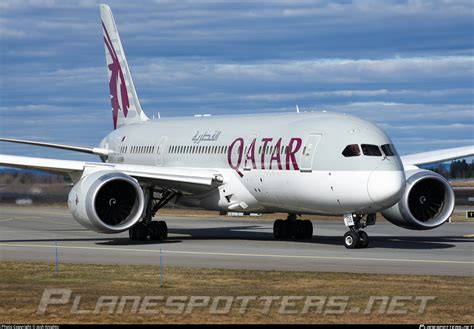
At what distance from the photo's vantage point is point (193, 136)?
44219 mm

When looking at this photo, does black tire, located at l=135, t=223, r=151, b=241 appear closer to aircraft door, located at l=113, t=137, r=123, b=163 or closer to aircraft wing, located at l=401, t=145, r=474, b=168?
aircraft door, located at l=113, t=137, r=123, b=163

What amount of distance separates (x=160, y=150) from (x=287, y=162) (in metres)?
10.7

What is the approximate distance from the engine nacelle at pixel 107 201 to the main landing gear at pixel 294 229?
20.8 feet

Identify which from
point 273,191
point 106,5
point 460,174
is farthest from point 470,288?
point 460,174

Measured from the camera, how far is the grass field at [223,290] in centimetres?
1869

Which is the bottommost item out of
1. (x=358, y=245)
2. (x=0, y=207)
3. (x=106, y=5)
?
(x=0, y=207)

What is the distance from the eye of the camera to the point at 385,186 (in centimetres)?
3306

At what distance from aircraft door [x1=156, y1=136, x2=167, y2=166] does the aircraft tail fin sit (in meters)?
5.12

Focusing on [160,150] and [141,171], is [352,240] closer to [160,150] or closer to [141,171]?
[141,171]

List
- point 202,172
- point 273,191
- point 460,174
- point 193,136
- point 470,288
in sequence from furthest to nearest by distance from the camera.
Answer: point 460,174
point 193,136
point 202,172
point 273,191
point 470,288

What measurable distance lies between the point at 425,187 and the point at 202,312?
20.5 meters

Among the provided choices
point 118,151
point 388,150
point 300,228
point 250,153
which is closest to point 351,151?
point 388,150

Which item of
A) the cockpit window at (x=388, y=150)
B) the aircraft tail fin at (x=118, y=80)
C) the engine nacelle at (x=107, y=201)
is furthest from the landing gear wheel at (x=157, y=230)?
the aircraft tail fin at (x=118, y=80)

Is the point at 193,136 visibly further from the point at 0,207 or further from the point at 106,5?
the point at 0,207
